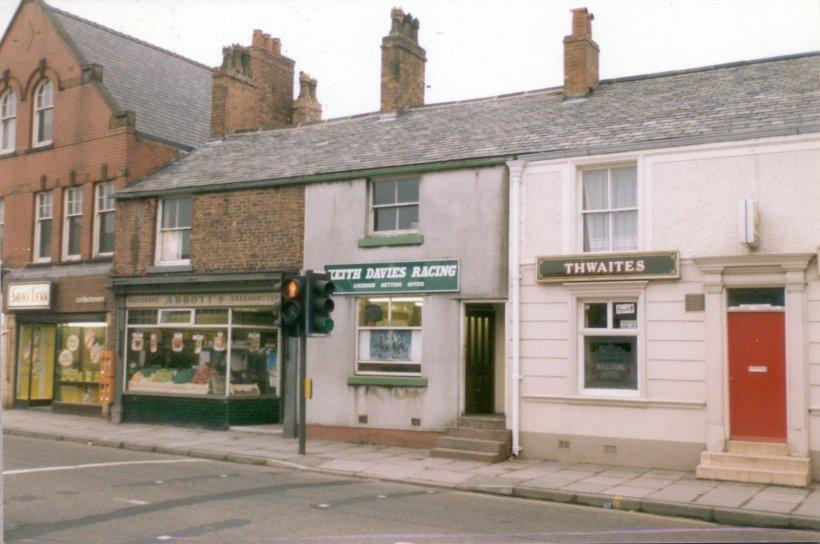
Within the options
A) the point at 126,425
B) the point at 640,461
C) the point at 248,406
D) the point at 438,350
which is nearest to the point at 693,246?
the point at 640,461

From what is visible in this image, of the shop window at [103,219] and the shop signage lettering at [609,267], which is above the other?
the shop window at [103,219]

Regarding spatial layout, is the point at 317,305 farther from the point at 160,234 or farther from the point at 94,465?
the point at 160,234

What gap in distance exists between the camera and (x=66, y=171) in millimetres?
22328

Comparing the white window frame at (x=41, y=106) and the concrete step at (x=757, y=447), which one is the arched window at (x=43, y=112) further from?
the concrete step at (x=757, y=447)

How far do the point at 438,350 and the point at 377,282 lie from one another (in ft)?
6.34

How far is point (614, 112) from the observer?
1625 cm

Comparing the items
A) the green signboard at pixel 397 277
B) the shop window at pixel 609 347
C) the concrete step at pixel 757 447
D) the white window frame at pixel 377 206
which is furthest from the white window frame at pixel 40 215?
the concrete step at pixel 757 447

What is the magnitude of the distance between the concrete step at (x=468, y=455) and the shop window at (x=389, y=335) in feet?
5.96

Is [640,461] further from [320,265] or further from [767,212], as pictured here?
[320,265]

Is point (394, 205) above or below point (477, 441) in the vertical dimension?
above

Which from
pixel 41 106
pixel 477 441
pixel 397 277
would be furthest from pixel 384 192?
pixel 41 106

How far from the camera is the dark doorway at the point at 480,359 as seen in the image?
52.7ft

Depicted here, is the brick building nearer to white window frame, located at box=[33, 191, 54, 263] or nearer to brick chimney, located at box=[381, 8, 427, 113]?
white window frame, located at box=[33, 191, 54, 263]

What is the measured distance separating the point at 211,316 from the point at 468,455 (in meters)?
7.60
